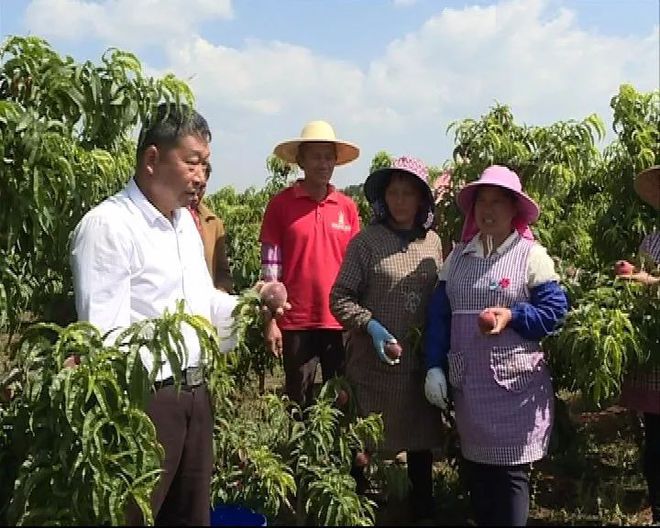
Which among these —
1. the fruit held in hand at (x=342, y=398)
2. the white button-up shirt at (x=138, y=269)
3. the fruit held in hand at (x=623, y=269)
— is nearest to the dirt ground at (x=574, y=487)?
the fruit held in hand at (x=342, y=398)

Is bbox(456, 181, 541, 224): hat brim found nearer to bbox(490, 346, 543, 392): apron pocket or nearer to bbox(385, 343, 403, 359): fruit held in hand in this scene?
bbox(490, 346, 543, 392): apron pocket

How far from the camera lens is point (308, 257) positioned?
3986 mm

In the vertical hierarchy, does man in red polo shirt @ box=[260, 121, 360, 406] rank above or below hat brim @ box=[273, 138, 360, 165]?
below

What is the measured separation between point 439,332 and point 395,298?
341mm

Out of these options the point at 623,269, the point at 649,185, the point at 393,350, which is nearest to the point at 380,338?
the point at 393,350

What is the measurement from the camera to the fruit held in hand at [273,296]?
263 centimetres

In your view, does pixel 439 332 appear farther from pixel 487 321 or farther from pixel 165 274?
pixel 165 274

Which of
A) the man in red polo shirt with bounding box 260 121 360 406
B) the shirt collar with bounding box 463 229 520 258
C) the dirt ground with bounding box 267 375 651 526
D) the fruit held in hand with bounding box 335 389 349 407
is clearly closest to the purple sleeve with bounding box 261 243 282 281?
the man in red polo shirt with bounding box 260 121 360 406

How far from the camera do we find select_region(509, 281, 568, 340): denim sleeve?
275 centimetres

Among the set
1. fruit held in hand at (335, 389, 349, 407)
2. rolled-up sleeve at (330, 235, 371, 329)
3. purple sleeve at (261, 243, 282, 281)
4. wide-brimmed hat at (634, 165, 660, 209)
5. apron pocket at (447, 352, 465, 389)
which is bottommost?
fruit held in hand at (335, 389, 349, 407)

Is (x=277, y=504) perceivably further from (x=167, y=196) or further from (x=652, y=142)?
(x=652, y=142)

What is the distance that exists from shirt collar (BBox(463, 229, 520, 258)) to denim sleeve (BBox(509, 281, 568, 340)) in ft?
0.55

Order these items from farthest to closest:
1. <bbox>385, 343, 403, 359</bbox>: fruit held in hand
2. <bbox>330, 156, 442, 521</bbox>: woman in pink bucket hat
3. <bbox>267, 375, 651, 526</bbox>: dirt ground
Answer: <bbox>267, 375, 651, 526</bbox>: dirt ground < <bbox>330, 156, 442, 521</bbox>: woman in pink bucket hat < <bbox>385, 343, 403, 359</bbox>: fruit held in hand

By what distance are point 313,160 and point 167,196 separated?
1.69 m
